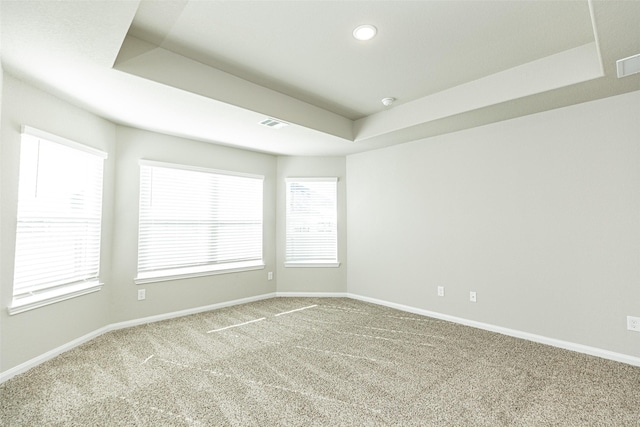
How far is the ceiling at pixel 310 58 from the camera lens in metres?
2.00

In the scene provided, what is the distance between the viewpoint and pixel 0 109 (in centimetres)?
237

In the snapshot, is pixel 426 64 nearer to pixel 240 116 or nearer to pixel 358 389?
pixel 240 116

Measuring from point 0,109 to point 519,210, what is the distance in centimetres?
482

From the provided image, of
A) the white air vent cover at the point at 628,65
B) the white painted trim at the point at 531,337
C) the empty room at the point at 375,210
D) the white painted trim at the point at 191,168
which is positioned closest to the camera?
the empty room at the point at 375,210

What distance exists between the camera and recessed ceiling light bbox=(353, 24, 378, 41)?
2262mm

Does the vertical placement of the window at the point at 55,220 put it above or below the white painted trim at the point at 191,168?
below

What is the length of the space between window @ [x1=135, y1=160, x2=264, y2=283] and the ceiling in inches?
29.9

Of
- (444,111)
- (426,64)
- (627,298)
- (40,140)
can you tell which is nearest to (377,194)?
(444,111)

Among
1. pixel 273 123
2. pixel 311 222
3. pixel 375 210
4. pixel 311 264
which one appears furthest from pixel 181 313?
pixel 375 210

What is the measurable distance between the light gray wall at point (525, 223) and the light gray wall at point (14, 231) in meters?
3.63

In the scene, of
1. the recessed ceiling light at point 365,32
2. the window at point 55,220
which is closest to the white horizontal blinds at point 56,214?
the window at point 55,220

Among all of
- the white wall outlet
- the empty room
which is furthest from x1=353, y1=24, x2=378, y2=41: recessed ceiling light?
the white wall outlet

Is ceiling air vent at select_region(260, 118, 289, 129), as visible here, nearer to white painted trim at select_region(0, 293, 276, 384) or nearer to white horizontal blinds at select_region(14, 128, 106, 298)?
white horizontal blinds at select_region(14, 128, 106, 298)

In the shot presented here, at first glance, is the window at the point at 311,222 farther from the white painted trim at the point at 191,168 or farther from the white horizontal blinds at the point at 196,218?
the white painted trim at the point at 191,168
